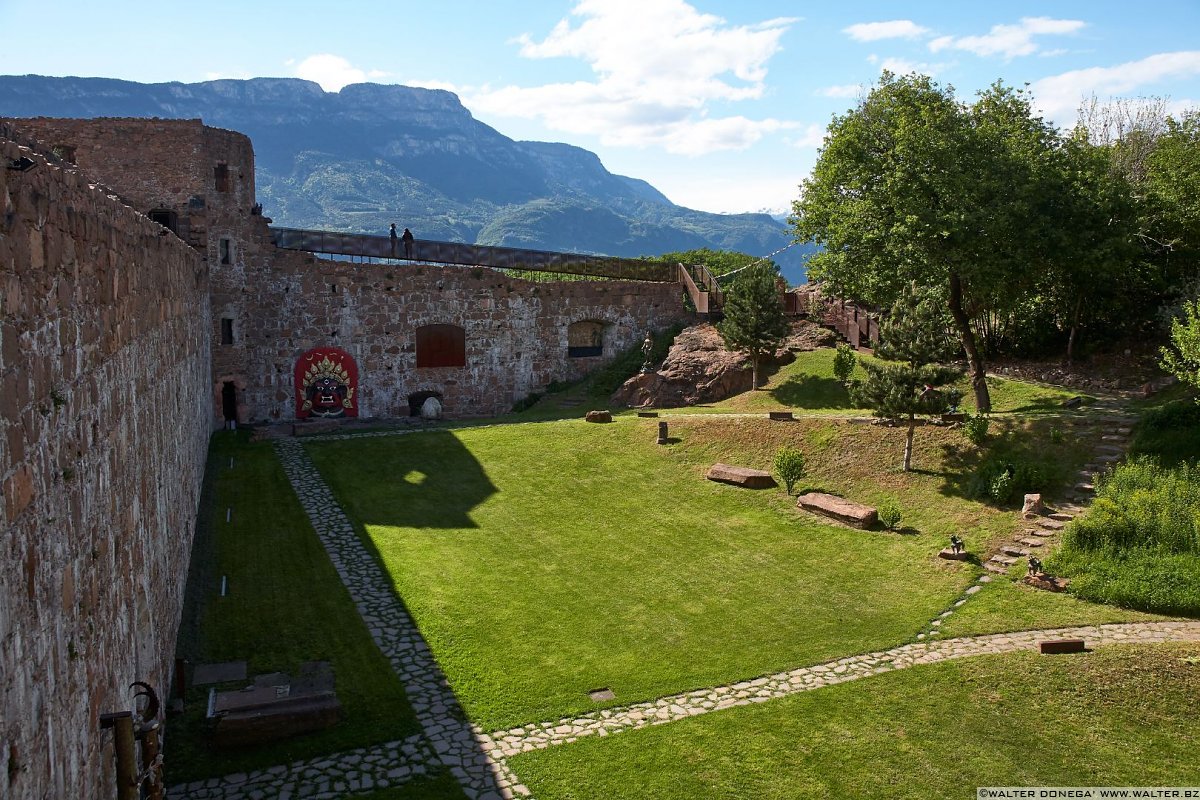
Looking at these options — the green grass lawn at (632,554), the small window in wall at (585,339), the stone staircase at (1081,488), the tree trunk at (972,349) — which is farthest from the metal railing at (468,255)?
the stone staircase at (1081,488)

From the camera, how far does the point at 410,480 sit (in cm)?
2236

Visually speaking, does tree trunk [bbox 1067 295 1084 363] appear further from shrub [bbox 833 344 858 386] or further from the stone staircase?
shrub [bbox 833 344 858 386]

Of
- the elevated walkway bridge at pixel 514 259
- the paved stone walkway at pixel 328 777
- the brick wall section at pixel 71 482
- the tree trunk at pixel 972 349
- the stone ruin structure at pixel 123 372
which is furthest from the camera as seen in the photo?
the elevated walkway bridge at pixel 514 259

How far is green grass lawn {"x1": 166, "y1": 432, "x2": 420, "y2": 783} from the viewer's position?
33.2 feet

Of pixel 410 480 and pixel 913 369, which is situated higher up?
pixel 913 369

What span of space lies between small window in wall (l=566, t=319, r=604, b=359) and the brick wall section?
24.5m

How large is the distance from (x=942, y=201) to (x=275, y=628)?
17.1 m

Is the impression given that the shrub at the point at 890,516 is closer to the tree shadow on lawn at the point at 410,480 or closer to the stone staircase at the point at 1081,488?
the stone staircase at the point at 1081,488

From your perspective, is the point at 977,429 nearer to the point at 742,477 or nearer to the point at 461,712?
the point at 742,477

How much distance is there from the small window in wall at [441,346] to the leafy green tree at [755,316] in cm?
977

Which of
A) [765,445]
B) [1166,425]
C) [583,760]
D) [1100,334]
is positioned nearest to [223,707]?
[583,760]

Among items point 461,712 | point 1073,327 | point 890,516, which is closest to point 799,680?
point 461,712

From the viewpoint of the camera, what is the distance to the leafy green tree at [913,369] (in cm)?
1955

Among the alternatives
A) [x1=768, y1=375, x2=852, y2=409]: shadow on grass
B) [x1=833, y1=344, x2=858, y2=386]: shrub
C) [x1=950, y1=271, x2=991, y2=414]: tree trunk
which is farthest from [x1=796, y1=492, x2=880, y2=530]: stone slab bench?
[x1=833, y1=344, x2=858, y2=386]: shrub
